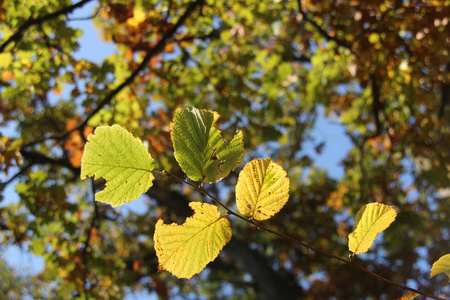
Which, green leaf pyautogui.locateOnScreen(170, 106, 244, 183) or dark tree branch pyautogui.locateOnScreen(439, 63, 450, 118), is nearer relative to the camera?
green leaf pyautogui.locateOnScreen(170, 106, 244, 183)

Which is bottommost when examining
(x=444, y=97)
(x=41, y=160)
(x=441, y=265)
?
(x=441, y=265)

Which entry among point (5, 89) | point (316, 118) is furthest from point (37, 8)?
point (316, 118)

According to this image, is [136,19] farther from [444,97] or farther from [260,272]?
[444,97]

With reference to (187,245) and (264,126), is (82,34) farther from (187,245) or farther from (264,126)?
(187,245)

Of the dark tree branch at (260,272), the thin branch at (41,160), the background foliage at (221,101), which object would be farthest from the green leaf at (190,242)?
the dark tree branch at (260,272)

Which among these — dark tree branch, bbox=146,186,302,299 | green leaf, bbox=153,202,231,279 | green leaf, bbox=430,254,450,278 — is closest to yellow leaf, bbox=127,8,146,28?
dark tree branch, bbox=146,186,302,299

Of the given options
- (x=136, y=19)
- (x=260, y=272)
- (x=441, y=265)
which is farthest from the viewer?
(x=260, y=272)

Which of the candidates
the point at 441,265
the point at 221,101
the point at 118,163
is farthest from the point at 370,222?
the point at 221,101

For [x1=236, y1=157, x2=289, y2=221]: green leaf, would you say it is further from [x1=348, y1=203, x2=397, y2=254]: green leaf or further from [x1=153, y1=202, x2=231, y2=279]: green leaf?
[x1=348, y1=203, x2=397, y2=254]: green leaf
